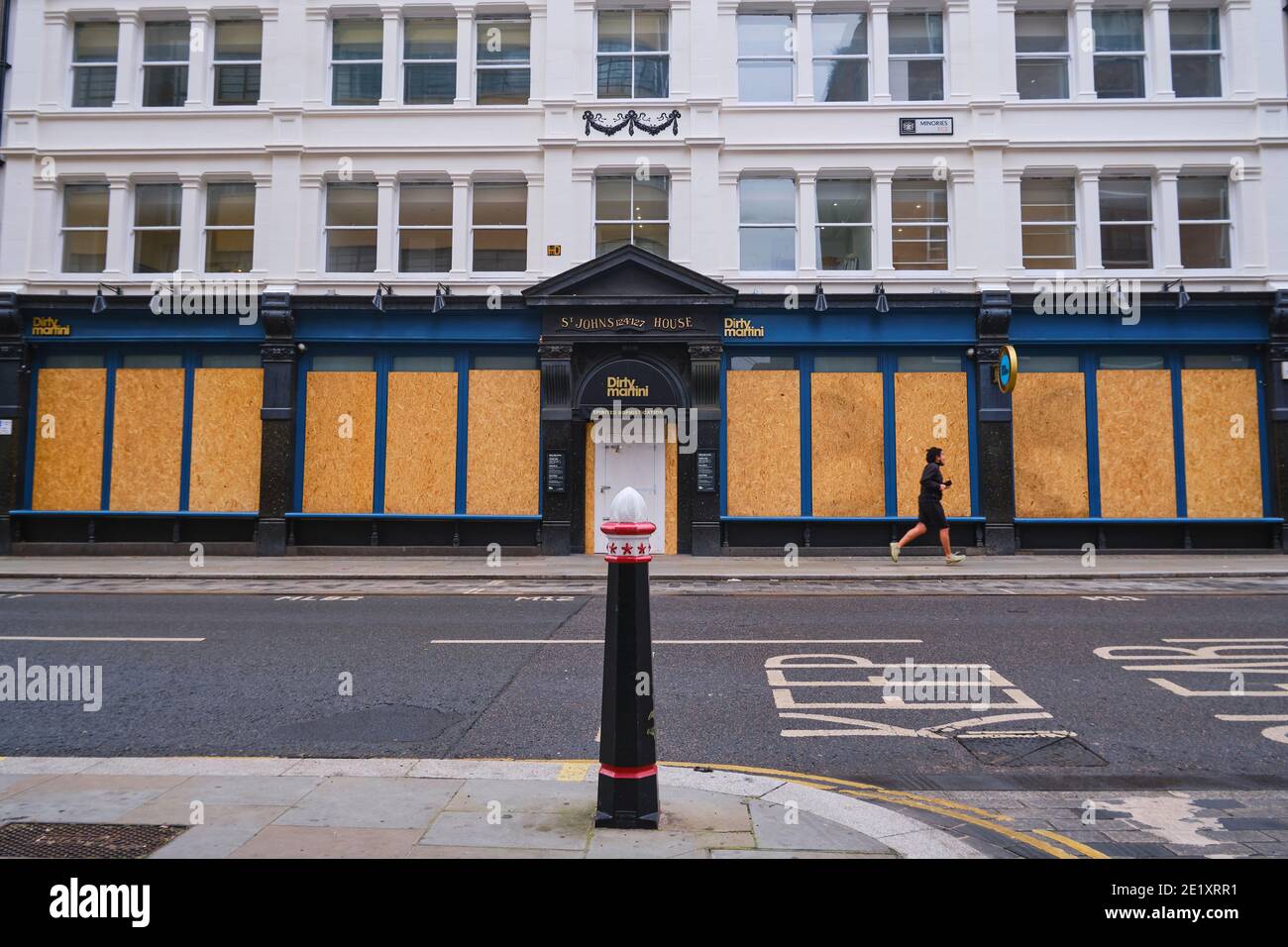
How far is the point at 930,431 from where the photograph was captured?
17594 millimetres

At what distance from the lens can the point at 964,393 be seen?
17625mm

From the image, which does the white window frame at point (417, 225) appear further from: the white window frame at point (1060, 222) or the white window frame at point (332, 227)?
the white window frame at point (1060, 222)

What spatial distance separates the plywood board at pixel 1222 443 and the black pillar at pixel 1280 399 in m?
0.30

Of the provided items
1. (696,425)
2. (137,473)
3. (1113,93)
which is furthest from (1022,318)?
(137,473)

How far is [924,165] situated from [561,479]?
10.4m

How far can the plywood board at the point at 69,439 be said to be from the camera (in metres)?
18.1

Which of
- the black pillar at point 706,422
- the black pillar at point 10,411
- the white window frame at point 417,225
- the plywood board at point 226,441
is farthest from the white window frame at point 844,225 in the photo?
the black pillar at point 10,411

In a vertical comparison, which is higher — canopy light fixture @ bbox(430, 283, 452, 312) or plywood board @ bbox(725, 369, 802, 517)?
canopy light fixture @ bbox(430, 283, 452, 312)

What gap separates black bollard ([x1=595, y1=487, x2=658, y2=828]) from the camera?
3631 mm

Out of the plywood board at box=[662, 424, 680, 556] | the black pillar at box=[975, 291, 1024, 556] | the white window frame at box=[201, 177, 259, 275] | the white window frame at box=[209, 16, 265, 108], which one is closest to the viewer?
the black pillar at box=[975, 291, 1024, 556]

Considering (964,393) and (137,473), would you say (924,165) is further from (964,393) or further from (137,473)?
(137,473)

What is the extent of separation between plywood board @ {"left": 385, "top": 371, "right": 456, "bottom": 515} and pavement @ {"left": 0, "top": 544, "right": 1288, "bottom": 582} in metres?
1.26

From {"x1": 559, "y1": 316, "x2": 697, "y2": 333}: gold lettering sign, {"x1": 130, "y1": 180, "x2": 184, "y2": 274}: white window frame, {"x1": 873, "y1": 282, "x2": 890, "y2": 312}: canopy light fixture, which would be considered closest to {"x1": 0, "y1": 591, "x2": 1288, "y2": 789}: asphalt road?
{"x1": 559, "y1": 316, "x2": 697, "y2": 333}: gold lettering sign

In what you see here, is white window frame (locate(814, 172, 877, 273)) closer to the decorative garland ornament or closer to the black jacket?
the decorative garland ornament
